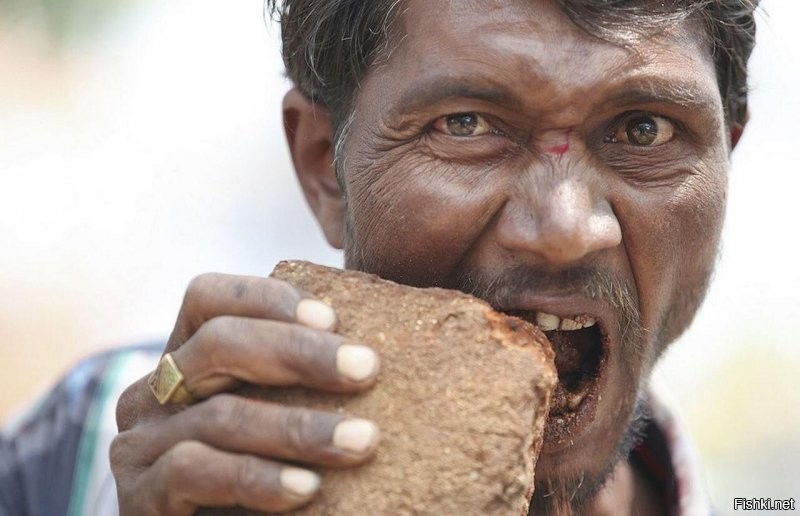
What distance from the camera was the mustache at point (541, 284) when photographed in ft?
7.47

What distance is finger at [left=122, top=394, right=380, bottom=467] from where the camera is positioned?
182 cm

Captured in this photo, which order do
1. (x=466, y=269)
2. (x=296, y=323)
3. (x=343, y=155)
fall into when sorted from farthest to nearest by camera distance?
1. (x=343, y=155)
2. (x=466, y=269)
3. (x=296, y=323)

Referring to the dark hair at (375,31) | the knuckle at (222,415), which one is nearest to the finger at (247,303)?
the knuckle at (222,415)

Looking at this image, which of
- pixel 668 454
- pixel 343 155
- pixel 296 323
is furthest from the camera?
pixel 668 454

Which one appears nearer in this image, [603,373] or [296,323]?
A: [296,323]

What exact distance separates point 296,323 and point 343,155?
0.88 metres

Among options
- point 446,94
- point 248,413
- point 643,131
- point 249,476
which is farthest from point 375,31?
point 249,476

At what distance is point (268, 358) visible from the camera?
190 centimetres

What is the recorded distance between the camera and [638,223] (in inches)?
96.2

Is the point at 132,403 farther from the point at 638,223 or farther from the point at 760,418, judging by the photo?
the point at 760,418

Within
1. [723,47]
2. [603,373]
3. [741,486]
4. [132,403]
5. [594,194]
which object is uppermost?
[723,47]

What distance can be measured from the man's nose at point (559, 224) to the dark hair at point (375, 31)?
0.38 m

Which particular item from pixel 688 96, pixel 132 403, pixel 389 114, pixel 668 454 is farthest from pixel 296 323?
pixel 668 454

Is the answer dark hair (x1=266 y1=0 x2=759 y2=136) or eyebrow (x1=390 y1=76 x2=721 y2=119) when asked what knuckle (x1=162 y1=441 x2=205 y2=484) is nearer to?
eyebrow (x1=390 y1=76 x2=721 y2=119)
